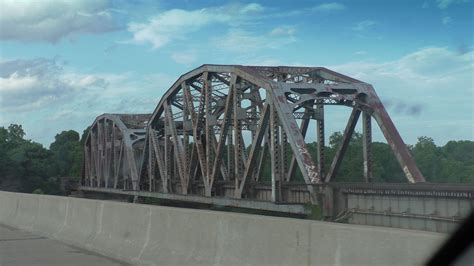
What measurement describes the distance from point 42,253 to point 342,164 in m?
55.4

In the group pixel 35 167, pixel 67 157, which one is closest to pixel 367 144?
pixel 35 167

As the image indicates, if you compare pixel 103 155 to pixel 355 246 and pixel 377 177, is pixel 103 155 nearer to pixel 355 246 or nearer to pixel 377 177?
pixel 377 177

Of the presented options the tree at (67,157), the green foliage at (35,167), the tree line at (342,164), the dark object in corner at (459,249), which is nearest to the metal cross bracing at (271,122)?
the tree line at (342,164)

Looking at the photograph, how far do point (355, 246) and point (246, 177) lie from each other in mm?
33833

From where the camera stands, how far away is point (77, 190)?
3526 inches

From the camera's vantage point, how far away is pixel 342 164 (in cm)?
6525

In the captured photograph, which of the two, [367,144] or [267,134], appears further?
[267,134]

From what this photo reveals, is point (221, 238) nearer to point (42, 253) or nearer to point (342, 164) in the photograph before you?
point (42, 253)

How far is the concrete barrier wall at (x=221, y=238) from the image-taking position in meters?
5.64

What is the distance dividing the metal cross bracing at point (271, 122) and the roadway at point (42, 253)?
762 inches

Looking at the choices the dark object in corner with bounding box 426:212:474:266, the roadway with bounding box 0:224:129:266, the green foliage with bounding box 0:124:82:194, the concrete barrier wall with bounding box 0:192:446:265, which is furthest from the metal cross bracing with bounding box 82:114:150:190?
the dark object in corner with bounding box 426:212:474:266

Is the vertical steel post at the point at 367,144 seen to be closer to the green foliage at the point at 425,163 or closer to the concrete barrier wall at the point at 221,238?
the green foliage at the point at 425,163

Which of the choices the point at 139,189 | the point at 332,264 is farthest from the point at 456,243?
the point at 139,189

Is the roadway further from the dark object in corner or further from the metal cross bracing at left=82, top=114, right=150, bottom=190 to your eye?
the metal cross bracing at left=82, top=114, right=150, bottom=190
